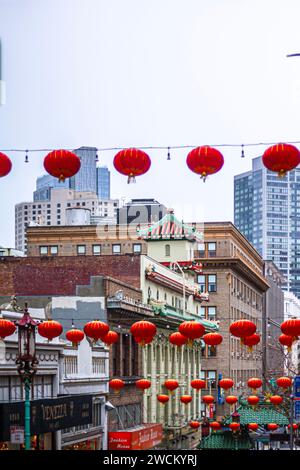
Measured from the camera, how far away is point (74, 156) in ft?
67.9

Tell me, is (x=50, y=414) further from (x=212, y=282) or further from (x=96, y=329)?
(x=212, y=282)

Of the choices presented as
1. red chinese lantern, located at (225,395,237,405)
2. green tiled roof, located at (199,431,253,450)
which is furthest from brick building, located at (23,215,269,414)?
red chinese lantern, located at (225,395,237,405)

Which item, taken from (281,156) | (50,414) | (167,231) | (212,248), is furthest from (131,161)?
(212,248)

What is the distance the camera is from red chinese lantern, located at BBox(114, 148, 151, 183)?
21.2 metres

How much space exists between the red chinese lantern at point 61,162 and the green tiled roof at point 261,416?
3892 centimetres

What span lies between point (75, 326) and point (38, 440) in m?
11.7

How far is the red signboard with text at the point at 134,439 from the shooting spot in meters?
44.9

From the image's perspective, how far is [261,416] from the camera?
58844 millimetres

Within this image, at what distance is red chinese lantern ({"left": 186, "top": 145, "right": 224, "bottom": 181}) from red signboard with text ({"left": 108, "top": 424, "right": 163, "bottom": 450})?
82.7ft

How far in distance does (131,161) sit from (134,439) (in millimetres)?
26454

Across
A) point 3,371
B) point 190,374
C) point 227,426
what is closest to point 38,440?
Answer: point 3,371

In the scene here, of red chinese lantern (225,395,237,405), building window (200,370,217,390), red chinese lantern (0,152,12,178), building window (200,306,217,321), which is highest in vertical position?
red chinese lantern (0,152,12,178)

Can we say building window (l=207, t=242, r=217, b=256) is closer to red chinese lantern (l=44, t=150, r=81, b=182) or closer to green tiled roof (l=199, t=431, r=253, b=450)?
green tiled roof (l=199, t=431, r=253, b=450)
